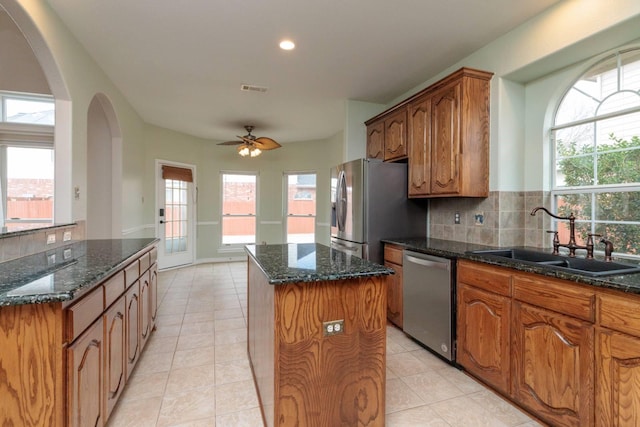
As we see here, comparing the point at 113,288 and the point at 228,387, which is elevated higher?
the point at 113,288

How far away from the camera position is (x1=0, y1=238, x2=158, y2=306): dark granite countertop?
110 centimetres

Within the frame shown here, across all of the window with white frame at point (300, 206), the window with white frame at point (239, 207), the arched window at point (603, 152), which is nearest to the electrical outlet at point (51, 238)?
the arched window at point (603, 152)

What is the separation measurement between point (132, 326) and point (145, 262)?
59cm

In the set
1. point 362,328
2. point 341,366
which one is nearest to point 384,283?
point 362,328

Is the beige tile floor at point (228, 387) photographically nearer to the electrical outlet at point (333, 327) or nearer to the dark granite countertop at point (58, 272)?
the electrical outlet at point (333, 327)

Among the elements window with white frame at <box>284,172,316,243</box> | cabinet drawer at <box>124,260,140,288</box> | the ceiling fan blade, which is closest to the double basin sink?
cabinet drawer at <box>124,260,140,288</box>

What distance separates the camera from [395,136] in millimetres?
3400

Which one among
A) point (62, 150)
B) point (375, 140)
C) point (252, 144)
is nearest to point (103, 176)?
point (62, 150)

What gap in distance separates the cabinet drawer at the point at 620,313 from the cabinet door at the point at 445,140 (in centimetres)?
134

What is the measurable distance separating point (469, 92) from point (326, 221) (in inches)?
154

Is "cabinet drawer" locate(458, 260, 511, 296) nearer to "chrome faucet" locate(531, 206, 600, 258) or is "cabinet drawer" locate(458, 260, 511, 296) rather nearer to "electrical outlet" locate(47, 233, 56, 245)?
"chrome faucet" locate(531, 206, 600, 258)

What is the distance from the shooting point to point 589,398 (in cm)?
147

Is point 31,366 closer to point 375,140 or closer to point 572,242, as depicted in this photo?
point 572,242

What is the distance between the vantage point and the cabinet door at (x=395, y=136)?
10.7ft
